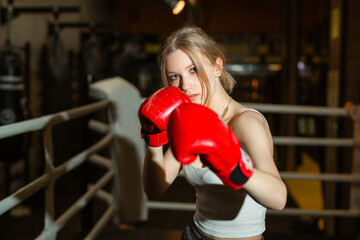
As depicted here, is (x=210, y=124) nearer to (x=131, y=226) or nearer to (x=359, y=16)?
(x=131, y=226)

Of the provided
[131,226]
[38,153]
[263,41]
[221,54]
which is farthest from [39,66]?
[263,41]

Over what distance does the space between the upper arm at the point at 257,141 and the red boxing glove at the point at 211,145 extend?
0.08m

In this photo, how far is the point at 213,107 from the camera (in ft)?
3.59

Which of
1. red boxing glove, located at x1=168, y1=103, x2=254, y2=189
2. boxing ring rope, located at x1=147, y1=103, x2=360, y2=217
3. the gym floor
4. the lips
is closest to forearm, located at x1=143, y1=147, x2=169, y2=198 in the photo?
the lips

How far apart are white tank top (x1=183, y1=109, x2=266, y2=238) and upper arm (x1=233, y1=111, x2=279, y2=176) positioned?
5.9 inches

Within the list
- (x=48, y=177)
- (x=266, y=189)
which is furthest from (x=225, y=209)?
(x=48, y=177)

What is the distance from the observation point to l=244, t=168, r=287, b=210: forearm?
33.0 inches

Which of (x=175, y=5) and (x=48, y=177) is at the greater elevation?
(x=175, y=5)

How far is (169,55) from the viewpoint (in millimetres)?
1036

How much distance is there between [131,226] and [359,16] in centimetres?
212

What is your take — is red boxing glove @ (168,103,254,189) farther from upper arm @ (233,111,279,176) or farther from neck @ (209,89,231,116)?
neck @ (209,89,231,116)

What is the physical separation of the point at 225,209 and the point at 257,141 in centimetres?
23

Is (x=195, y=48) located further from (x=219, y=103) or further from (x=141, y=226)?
(x=141, y=226)

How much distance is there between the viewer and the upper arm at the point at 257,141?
0.89 meters
